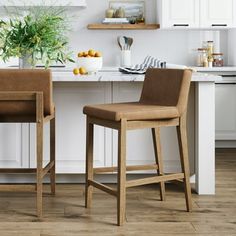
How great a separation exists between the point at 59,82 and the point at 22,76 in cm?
72

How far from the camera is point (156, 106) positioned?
3.35 m

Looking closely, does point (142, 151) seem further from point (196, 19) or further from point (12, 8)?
point (12, 8)

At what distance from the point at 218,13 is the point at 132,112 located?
11.7 feet

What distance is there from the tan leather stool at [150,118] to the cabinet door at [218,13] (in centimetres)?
295

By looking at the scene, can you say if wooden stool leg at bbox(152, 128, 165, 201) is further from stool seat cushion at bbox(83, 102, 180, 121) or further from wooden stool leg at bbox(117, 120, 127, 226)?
wooden stool leg at bbox(117, 120, 127, 226)

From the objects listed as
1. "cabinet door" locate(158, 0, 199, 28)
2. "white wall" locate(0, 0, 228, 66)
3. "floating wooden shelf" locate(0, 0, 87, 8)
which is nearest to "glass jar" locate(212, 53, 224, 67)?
"white wall" locate(0, 0, 228, 66)

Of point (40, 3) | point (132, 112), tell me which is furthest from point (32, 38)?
point (40, 3)

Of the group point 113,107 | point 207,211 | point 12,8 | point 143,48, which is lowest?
point 207,211

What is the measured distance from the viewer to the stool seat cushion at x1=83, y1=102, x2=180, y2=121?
122 inches

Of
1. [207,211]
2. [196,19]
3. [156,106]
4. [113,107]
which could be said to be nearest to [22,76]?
[113,107]

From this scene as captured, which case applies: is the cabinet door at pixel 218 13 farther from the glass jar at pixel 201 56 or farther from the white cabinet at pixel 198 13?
the glass jar at pixel 201 56

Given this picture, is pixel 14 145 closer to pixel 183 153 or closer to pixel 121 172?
pixel 121 172

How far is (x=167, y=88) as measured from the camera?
3436mm

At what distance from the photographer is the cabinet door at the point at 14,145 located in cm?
395
